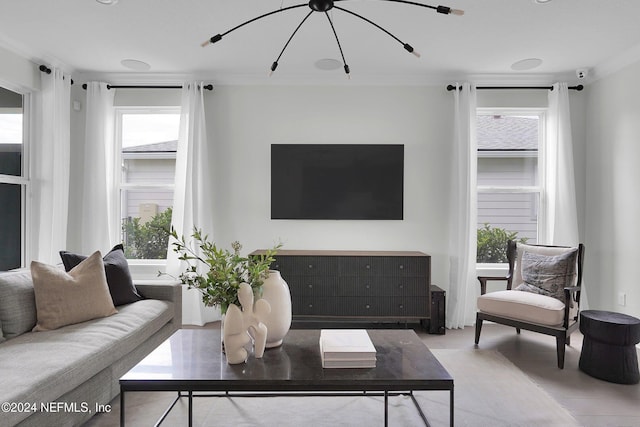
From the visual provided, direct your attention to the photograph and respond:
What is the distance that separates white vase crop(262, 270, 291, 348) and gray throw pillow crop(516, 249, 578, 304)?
2.39m

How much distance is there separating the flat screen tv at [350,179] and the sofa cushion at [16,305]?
2.43 m

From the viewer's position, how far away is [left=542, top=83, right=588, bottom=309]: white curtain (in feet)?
12.7

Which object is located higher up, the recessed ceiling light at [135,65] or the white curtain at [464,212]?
the recessed ceiling light at [135,65]

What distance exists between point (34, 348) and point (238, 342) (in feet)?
3.49

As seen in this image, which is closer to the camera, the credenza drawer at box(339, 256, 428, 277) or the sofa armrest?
the sofa armrest

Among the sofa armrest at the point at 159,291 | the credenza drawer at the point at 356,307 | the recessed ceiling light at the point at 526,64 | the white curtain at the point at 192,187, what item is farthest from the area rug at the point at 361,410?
the recessed ceiling light at the point at 526,64

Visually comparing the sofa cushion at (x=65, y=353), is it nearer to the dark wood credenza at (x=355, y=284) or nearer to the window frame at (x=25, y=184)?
the dark wood credenza at (x=355, y=284)

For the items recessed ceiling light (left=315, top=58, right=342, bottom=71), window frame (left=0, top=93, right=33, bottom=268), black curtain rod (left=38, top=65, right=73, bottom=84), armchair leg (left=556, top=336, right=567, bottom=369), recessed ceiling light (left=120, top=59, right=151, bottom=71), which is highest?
recessed ceiling light (left=120, top=59, right=151, bottom=71)

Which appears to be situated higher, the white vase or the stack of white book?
the white vase

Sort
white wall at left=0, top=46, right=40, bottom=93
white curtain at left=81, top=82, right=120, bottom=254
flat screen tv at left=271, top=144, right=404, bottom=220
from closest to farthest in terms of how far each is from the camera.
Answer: white wall at left=0, top=46, right=40, bottom=93 → white curtain at left=81, top=82, right=120, bottom=254 → flat screen tv at left=271, top=144, right=404, bottom=220

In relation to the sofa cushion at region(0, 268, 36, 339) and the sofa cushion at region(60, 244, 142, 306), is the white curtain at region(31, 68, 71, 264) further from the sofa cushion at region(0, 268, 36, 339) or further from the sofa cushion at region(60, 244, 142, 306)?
the sofa cushion at region(0, 268, 36, 339)

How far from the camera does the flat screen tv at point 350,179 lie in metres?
4.12

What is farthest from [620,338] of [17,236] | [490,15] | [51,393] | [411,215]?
[17,236]

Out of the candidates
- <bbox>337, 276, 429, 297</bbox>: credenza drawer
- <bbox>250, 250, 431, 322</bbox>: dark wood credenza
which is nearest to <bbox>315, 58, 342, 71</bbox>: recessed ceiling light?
<bbox>250, 250, 431, 322</bbox>: dark wood credenza
